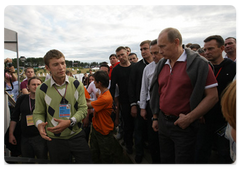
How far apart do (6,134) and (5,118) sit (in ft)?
0.93

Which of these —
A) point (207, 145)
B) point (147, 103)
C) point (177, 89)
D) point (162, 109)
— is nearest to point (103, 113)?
point (147, 103)

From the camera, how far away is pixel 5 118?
2299mm

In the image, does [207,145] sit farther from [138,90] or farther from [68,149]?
[68,149]

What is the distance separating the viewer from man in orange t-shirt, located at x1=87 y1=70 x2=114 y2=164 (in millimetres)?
2197

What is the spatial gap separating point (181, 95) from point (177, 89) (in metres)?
0.07

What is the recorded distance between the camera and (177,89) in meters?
1.46

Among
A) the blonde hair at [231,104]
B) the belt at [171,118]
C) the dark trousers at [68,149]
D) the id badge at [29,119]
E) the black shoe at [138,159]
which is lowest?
the black shoe at [138,159]

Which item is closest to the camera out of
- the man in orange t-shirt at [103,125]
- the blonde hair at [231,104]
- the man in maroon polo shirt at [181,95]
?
the blonde hair at [231,104]

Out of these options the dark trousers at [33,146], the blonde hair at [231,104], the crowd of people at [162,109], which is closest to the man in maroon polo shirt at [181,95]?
the crowd of people at [162,109]

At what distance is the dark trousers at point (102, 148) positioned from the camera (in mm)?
2227

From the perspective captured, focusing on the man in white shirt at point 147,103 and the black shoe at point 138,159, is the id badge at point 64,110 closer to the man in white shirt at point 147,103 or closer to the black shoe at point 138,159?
the man in white shirt at point 147,103

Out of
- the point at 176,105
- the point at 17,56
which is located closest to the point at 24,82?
the point at 17,56

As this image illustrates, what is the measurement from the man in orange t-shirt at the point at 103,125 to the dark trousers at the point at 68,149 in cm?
49

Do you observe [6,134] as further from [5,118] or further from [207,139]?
[207,139]
